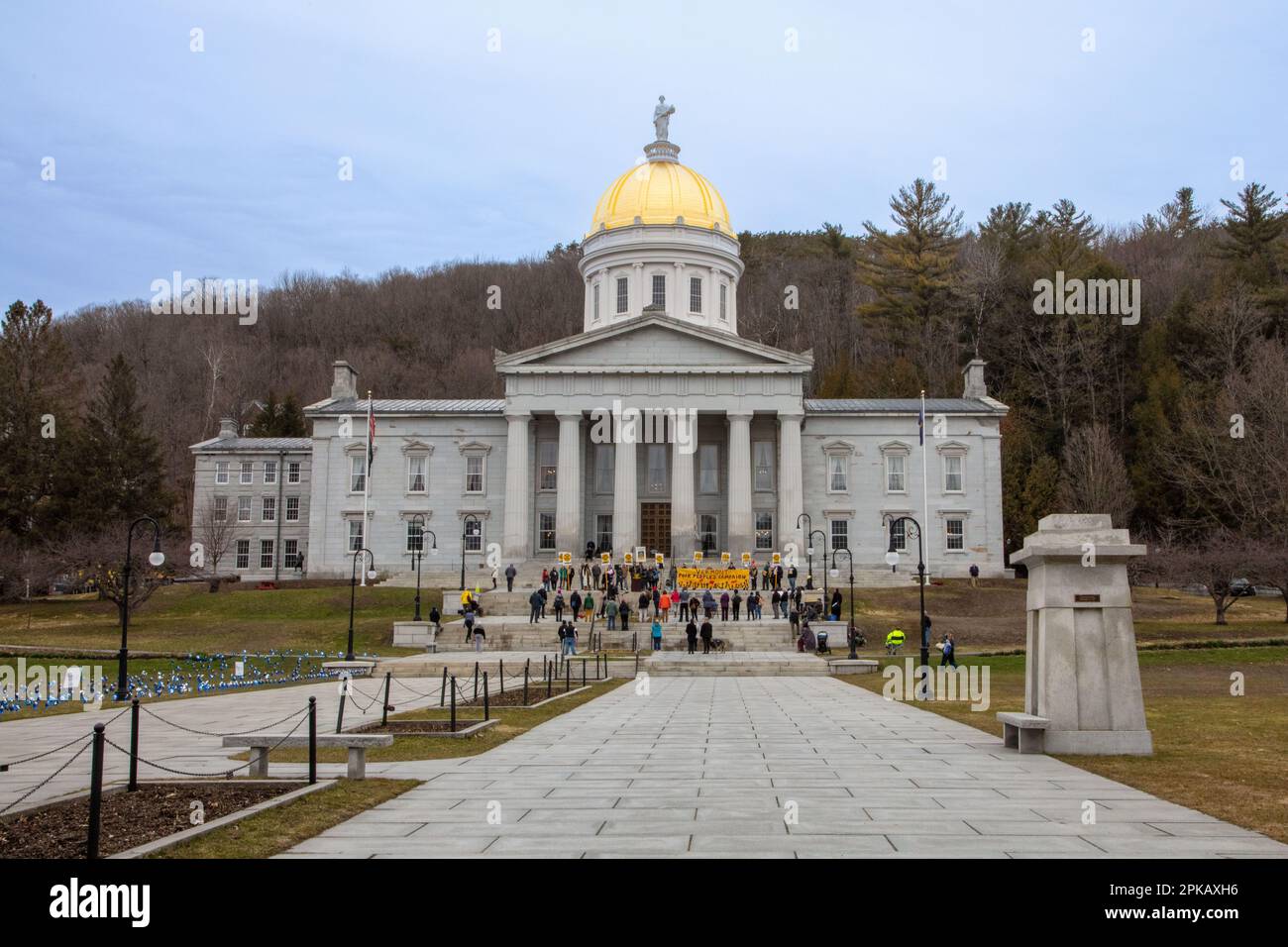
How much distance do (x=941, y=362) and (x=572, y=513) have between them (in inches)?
1762

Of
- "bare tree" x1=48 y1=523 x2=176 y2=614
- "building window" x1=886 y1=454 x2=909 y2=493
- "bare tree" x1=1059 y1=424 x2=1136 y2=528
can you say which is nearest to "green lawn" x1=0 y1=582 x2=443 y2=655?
"bare tree" x1=48 y1=523 x2=176 y2=614

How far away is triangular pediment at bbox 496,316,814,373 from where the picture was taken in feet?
217

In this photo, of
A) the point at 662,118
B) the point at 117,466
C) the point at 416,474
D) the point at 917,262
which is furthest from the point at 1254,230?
the point at 117,466

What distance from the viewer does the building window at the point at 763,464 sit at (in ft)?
228

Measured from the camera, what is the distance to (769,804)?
11.0 meters

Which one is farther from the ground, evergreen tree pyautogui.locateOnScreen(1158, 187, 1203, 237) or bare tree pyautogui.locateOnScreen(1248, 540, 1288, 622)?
evergreen tree pyautogui.locateOnScreen(1158, 187, 1203, 237)

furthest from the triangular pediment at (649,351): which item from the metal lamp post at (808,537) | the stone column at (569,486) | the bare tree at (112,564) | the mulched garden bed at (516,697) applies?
the mulched garden bed at (516,697)

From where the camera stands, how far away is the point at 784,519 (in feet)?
213

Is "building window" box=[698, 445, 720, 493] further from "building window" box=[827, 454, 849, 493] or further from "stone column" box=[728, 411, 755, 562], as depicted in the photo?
"building window" box=[827, 454, 849, 493]

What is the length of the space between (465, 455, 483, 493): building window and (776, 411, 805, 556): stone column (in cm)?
1891

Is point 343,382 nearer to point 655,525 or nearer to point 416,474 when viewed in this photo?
point 416,474

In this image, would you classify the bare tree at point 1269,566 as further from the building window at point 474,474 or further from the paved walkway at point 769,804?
the building window at point 474,474

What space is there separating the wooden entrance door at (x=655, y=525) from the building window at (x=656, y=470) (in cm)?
101
